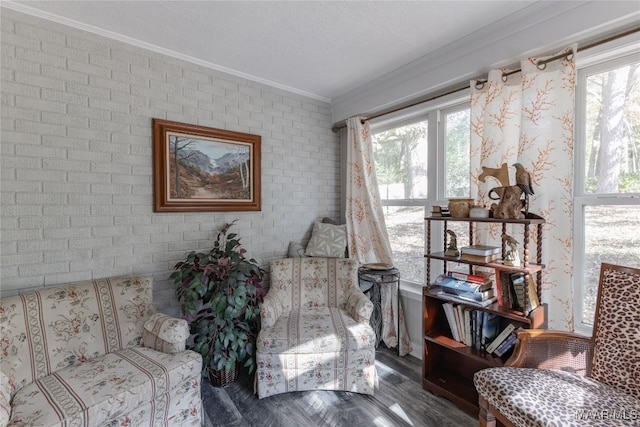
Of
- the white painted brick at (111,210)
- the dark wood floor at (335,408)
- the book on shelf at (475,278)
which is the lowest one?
the dark wood floor at (335,408)

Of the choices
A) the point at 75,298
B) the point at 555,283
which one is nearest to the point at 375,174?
the point at 555,283

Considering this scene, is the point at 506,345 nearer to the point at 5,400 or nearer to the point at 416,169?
the point at 416,169

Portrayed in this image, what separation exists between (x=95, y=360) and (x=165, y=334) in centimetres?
40

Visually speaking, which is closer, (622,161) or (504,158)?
(622,161)

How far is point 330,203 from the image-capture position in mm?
3344

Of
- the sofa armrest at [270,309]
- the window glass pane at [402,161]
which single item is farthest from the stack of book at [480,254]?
the sofa armrest at [270,309]

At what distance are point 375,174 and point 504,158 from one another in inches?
47.6

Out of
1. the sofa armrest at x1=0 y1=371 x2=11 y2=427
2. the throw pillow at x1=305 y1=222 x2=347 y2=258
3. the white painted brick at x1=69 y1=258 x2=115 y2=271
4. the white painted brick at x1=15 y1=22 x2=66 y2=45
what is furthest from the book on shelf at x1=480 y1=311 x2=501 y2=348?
the white painted brick at x1=15 y1=22 x2=66 y2=45

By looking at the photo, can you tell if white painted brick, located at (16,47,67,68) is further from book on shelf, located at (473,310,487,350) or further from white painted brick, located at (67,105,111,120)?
book on shelf, located at (473,310,487,350)

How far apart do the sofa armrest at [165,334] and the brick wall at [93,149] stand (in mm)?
432

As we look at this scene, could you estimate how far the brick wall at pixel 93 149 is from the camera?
177 cm

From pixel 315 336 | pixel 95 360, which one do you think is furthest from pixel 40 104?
pixel 315 336

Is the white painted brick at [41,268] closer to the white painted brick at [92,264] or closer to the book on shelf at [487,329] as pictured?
the white painted brick at [92,264]

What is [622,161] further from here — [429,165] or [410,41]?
[410,41]
